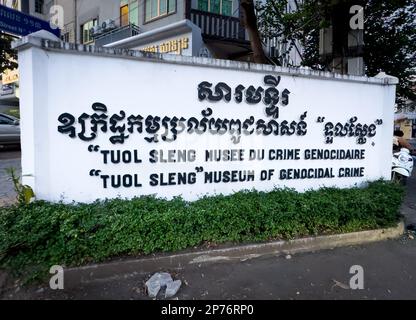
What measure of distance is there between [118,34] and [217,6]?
3.98 m

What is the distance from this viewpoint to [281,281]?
3.54 m

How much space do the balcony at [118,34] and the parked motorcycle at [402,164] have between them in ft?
31.9

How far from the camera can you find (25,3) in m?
20.0

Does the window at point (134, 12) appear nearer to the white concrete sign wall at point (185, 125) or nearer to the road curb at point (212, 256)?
the white concrete sign wall at point (185, 125)

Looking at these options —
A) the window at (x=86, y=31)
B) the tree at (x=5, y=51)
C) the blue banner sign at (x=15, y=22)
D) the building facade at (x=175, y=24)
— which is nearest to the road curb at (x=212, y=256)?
the blue banner sign at (x=15, y=22)

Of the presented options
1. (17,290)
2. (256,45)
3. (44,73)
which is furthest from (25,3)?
(17,290)

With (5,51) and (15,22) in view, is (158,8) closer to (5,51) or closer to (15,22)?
(5,51)

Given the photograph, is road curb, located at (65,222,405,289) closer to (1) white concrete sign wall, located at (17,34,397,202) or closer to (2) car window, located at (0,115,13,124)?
(1) white concrete sign wall, located at (17,34,397,202)

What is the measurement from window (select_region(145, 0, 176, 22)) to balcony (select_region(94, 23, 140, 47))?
2.40ft

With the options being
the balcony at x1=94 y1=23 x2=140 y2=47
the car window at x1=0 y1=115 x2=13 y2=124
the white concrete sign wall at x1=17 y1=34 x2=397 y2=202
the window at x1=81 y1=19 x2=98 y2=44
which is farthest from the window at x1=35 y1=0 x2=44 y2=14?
the white concrete sign wall at x1=17 y1=34 x2=397 y2=202

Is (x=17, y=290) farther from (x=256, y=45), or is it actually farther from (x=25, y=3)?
(x=25, y=3)

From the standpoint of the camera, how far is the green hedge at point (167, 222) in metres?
3.25

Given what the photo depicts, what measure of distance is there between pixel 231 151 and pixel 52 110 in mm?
2321

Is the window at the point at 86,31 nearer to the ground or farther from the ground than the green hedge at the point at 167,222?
farther from the ground
